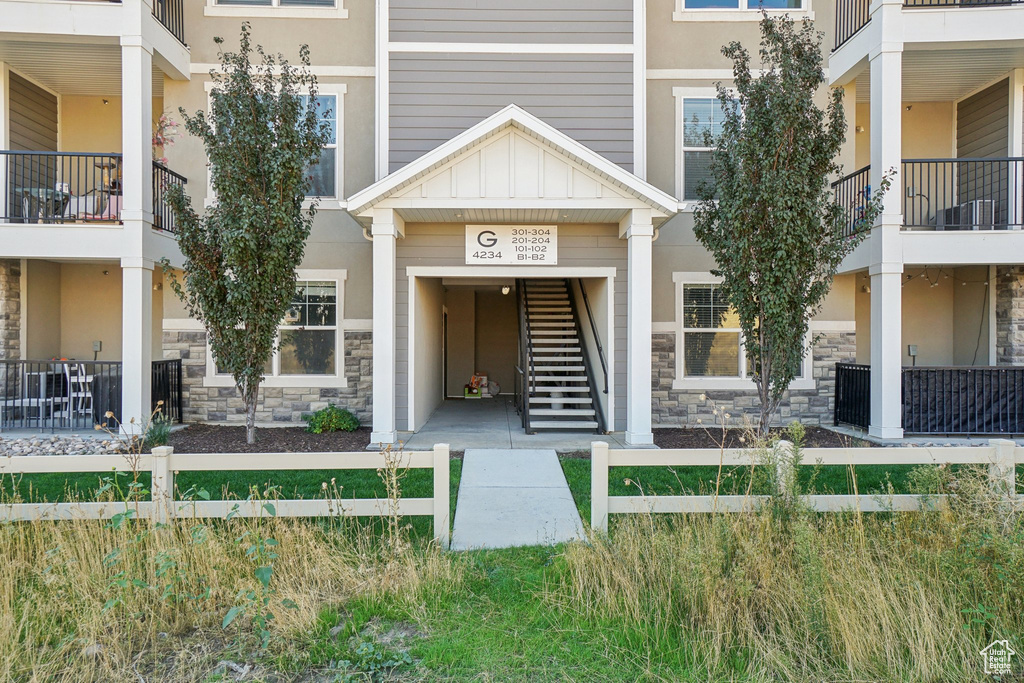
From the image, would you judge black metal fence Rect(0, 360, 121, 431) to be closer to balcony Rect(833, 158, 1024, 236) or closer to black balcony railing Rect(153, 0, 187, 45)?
black balcony railing Rect(153, 0, 187, 45)

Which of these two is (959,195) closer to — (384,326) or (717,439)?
(717,439)

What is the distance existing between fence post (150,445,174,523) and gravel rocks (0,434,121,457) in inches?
172

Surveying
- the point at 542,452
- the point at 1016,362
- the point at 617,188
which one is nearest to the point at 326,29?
the point at 617,188

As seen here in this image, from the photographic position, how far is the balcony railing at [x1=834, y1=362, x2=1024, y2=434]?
10375mm

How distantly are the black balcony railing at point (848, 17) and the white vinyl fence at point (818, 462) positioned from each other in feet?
29.8

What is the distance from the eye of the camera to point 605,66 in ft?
35.8

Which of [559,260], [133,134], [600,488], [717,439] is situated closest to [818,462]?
[600,488]

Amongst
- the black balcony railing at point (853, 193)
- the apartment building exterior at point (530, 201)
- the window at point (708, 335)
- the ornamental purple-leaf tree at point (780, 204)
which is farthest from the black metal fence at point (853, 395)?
the ornamental purple-leaf tree at point (780, 204)

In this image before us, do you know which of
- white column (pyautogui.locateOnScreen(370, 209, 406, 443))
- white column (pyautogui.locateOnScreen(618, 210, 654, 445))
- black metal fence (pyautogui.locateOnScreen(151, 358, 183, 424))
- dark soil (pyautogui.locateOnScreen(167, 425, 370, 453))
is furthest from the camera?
black metal fence (pyautogui.locateOnScreen(151, 358, 183, 424))

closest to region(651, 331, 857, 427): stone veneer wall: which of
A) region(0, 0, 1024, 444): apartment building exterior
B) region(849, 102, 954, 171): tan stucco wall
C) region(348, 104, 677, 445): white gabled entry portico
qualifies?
region(0, 0, 1024, 444): apartment building exterior

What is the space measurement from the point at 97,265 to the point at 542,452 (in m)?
10.4

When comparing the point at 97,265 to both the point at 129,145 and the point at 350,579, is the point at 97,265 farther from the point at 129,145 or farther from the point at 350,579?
the point at 350,579

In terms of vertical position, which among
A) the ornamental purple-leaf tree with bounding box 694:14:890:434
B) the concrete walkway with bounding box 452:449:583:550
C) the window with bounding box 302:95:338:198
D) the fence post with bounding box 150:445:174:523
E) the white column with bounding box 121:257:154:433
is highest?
the window with bounding box 302:95:338:198

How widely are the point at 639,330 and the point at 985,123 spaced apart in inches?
335
